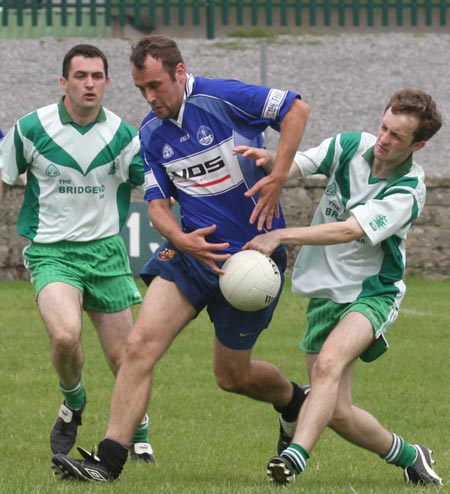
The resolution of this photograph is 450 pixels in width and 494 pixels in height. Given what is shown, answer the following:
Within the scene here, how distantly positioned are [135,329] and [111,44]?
1842cm

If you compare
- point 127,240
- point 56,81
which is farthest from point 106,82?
point 56,81

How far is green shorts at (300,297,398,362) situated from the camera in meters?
7.30

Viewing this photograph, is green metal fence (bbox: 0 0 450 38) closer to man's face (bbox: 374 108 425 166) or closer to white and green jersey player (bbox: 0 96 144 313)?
white and green jersey player (bbox: 0 96 144 313)

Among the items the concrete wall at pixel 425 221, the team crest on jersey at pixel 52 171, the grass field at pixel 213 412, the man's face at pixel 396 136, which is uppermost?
the man's face at pixel 396 136

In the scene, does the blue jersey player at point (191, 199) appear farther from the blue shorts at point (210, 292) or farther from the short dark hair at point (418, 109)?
the short dark hair at point (418, 109)

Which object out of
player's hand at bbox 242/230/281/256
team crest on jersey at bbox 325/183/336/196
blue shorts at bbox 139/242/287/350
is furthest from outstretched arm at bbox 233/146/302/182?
blue shorts at bbox 139/242/287/350

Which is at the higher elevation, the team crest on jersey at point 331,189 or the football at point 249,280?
the team crest on jersey at point 331,189

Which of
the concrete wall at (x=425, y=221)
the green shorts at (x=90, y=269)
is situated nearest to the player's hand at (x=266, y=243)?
the green shorts at (x=90, y=269)

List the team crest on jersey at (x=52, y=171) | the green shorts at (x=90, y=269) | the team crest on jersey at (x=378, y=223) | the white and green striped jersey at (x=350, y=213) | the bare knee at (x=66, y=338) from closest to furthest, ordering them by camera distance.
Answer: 1. the team crest on jersey at (x=378, y=223)
2. the white and green striped jersey at (x=350, y=213)
3. the bare knee at (x=66, y=338)
4. the green shorts at (x=90, y=269)
5. the team crest on jersey at (x=52, y=171)

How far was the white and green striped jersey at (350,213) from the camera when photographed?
7395mm

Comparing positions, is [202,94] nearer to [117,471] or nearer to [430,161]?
[117,471]

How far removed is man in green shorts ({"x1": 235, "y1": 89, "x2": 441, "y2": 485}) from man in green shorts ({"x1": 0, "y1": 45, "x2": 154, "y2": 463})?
1584 mm

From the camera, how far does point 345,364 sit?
7137 mm

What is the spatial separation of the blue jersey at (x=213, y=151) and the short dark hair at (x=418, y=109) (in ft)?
1.74
